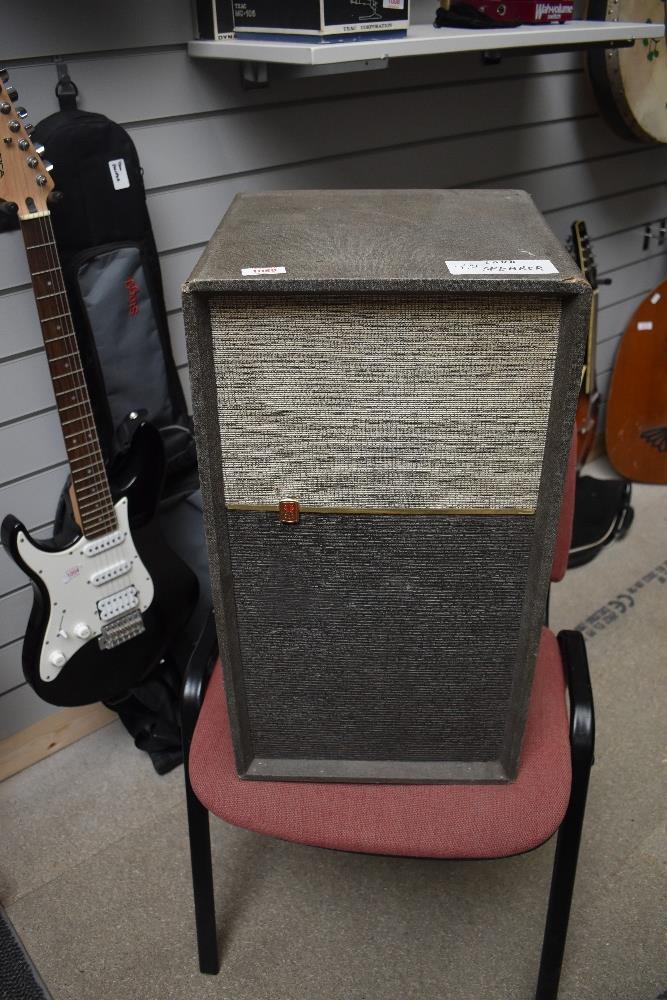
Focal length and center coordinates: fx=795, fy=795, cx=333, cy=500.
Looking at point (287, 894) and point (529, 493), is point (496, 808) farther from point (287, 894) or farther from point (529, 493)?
point (287, 894)

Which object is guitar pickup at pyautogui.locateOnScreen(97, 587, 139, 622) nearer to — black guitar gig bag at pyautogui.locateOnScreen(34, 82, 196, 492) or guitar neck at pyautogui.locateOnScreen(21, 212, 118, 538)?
guitar neck at pyautogui.locateOnScreen(21, 212, 118, 538)

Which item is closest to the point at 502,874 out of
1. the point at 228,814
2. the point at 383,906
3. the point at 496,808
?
the point at 383,906

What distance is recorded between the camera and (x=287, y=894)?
1400mm

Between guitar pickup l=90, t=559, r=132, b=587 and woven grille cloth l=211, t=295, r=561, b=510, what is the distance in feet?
2.26

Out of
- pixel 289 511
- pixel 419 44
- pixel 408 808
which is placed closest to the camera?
pixel 289 511

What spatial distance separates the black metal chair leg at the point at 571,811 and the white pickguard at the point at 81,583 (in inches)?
30.3

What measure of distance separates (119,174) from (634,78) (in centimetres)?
137

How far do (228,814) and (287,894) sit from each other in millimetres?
504

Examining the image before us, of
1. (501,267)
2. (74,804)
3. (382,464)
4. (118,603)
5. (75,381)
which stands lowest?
(74,804)

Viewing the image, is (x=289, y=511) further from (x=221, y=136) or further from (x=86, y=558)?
(x=221, y=136)

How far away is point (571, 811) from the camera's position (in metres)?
1.01

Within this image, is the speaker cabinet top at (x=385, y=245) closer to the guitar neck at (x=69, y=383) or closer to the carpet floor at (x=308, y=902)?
the guitar neck at (x=69, y=383)

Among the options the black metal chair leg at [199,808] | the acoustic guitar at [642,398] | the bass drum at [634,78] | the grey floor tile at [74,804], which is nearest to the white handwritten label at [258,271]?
the black metal chair leg at [199,808]

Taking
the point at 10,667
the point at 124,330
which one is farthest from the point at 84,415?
the point at 10,667
